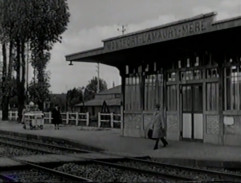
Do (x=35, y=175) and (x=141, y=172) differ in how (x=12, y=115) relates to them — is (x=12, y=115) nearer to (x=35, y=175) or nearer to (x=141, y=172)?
(x=35, y=175)

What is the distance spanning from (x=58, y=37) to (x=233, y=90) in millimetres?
29879

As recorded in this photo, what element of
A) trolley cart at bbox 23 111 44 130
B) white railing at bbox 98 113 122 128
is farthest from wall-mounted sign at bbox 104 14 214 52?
trolley cart at bbox 23 111 44 130

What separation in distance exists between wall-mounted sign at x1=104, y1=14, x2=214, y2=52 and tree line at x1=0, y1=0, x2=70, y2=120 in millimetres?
23026

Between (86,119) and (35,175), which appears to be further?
(86,119)

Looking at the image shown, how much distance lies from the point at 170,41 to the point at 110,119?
15145 millimetres

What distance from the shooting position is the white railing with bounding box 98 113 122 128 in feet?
102

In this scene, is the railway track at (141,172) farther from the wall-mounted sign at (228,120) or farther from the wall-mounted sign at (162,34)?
the wall-mounted sign at (162,34)

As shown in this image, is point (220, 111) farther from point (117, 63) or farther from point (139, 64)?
point (117, 63)

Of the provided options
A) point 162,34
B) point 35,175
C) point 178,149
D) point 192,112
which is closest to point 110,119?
point 192,112

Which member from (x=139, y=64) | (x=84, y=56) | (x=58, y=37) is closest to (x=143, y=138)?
(x=139, y=64)

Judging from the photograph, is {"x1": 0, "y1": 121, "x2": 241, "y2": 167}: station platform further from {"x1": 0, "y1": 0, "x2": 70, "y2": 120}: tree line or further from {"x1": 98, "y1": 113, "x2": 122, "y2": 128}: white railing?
{"x1": 0, "y1": 0, "x2": 70, "y2": 120}: tree line

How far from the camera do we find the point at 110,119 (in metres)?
32.1

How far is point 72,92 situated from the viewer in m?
52.7

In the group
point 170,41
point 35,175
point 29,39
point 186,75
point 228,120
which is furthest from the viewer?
point 29,39
